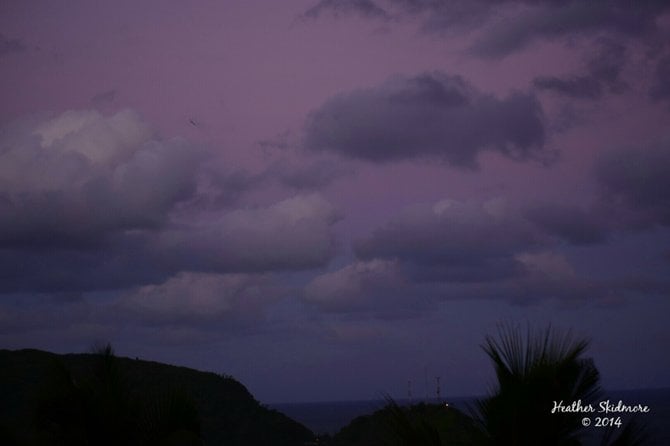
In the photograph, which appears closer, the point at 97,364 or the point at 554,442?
the point at 554,442

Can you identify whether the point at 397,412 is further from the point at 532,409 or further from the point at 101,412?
the point at 101,412

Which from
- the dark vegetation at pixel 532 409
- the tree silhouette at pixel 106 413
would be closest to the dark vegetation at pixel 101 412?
the tree silhouette at pixel 106 413

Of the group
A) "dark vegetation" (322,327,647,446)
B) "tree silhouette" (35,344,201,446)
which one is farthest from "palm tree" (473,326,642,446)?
"tree silhouette" (35,344,201,446)

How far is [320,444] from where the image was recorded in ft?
121

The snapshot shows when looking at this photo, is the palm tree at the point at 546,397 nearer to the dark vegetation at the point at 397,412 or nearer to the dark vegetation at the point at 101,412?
the dark vegetation at the point at 397,412

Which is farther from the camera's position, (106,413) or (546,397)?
(106,413)

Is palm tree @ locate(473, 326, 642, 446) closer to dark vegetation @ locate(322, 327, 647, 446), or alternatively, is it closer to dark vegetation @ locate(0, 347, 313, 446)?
dark vegetation @ locate(322, 327, 647, 446)

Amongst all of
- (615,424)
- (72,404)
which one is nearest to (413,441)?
(615,424)

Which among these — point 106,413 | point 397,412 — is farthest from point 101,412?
point 397,412

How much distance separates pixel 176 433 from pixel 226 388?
40.0 meters

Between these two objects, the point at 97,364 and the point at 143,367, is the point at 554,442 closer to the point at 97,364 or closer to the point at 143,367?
the point at 97,364

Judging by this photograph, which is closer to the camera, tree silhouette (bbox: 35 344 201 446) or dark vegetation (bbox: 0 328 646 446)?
dark vegetation (bbox: 0 328 646 446)

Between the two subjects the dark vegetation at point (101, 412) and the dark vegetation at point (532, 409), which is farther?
the dark vegetation at point (101, 412)

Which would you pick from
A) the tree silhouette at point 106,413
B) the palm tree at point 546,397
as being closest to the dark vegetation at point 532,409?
the palm tree at point 546,397
